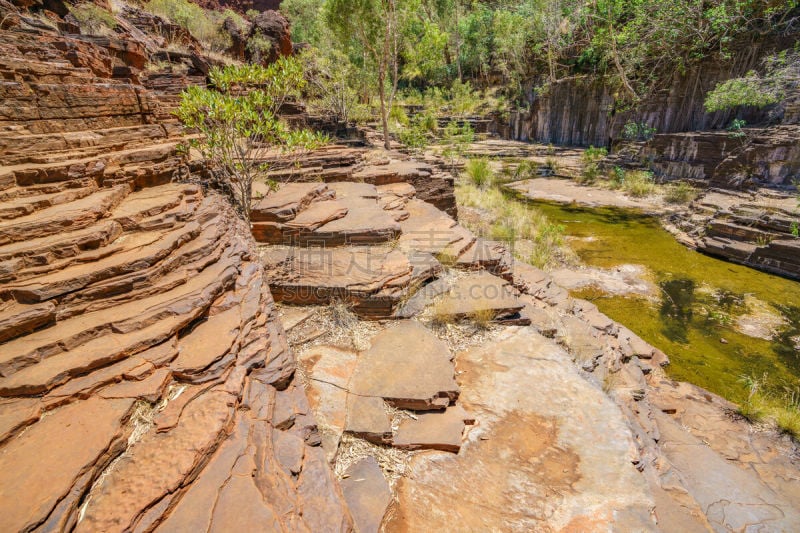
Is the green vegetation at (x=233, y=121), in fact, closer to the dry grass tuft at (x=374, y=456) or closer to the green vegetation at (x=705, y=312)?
the dry grass tuft at (x=374, y=456)

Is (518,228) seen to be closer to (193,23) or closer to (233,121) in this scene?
(233,121)

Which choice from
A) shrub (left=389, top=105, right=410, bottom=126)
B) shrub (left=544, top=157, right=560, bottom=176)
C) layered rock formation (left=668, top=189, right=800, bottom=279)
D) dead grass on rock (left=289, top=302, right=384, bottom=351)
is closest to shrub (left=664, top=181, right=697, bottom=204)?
layered rock formation (left=668, top=189, right=800, bottom=279)

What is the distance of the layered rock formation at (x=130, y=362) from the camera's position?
4.94 feet

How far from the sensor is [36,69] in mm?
4062

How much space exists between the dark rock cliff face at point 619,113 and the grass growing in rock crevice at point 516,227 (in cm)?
866

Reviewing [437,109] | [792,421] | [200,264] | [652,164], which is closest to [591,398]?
[792,421]

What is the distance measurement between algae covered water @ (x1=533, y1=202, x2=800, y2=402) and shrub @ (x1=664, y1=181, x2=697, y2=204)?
9.85 feet

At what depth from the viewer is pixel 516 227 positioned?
27.7ft

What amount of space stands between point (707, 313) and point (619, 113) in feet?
46.6

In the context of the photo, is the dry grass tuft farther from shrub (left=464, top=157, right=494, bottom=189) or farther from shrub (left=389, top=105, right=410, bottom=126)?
shrub (left=389, top=105, right=410, bottom=126)

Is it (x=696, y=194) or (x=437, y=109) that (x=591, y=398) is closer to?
(x=696, y=194)

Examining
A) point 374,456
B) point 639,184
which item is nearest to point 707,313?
point 374,456

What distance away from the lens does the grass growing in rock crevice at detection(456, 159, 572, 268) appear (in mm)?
7447

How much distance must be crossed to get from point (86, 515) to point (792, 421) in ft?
19.1
